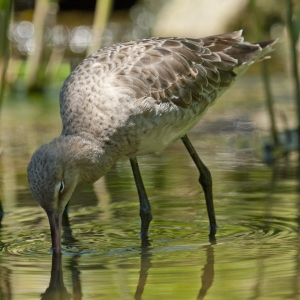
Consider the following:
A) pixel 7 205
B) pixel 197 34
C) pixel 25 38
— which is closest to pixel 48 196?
pixel 7 205

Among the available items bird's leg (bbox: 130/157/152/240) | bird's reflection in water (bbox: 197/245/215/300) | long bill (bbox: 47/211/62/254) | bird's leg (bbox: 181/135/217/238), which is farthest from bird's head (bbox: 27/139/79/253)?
bird's leg (bbox: 181/135/217/238)

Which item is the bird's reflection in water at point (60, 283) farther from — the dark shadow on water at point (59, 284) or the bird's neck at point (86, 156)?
the bird's neck at point (86, 156)

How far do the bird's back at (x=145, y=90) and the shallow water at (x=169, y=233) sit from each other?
32.5 inches

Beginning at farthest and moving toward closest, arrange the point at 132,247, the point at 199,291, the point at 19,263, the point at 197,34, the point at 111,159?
1. the point at 197,34
2. the point at 111,159
3. the point at 132,247
4. the point at 19,263
5. the point at 199,291

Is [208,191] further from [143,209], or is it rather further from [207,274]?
[207,274]

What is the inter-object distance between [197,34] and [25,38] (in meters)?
4.52

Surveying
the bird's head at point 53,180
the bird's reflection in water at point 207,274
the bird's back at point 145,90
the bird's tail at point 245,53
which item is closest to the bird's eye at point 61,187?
the bird's head at point 53,180

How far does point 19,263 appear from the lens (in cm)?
624

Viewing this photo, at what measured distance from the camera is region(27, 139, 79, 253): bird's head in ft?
20.6

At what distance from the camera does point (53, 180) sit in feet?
20.8

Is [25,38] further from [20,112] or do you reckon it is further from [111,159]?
[111,159]

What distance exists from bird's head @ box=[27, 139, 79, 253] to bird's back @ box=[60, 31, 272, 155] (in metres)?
0.47

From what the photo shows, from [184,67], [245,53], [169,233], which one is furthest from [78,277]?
[245,53]

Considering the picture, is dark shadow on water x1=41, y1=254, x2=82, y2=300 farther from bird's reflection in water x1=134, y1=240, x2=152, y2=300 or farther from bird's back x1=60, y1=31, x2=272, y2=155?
bird's back x1=60, y1=31, x2=272, y2=155
